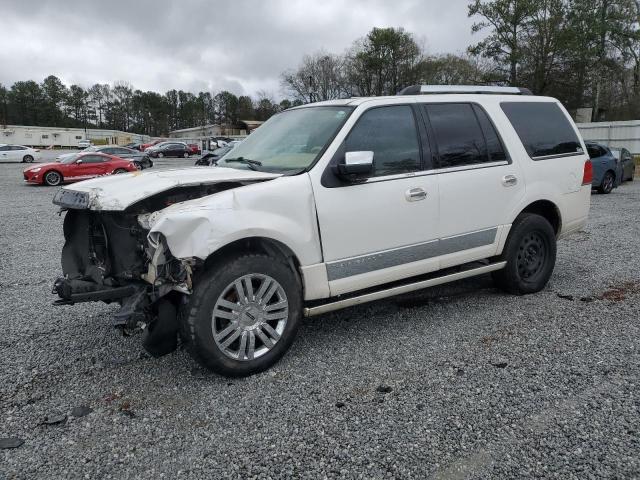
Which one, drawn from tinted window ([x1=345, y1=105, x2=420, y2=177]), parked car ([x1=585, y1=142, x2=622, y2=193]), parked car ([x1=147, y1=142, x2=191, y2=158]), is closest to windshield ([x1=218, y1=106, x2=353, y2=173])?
tinted window ([x1=345, y1=105, x2=420, y2=177])

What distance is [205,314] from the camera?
3289 millimetres

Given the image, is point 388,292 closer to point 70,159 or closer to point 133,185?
point 133,185

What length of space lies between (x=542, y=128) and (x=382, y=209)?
234 cm

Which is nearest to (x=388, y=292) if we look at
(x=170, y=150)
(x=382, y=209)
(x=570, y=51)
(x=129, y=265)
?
(x=382, y=209)

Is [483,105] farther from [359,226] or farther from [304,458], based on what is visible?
[304,458]

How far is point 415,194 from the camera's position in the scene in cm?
414

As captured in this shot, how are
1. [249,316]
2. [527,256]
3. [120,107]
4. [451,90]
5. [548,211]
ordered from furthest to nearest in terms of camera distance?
[120,107] → [548,211] → [527,256] → [451,90] → [249,316]

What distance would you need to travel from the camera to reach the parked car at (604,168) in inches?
612

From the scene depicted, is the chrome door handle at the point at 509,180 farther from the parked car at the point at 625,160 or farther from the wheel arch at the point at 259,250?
the parked car at the point at 625,160

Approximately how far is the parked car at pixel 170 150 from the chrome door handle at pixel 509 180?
47749 millimetres

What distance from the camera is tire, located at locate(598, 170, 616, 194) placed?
15.8m

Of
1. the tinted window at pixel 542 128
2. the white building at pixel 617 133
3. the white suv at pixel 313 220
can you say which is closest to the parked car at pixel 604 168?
the tinted window at pixel 542 128

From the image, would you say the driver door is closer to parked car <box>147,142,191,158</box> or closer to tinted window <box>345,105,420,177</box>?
tinted window <box>345,105,420,177</box>

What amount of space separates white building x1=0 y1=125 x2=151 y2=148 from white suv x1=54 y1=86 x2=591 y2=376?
86547 mm
